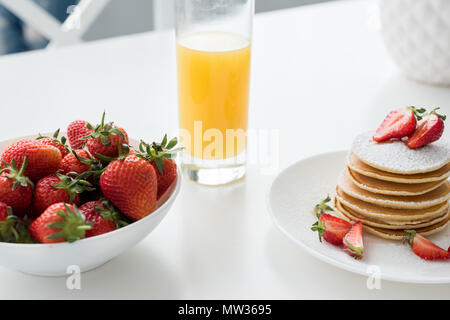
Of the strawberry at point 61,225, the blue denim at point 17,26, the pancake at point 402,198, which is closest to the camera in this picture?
the strawberry at point 61,225

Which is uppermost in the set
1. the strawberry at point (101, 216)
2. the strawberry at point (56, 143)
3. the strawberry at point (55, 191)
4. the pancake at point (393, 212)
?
the strawberry at point (56, 143)

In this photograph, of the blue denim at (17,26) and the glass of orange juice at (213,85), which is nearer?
the glass of orange juice at (213,85)

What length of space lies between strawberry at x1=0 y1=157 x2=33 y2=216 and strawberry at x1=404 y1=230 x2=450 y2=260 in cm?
58

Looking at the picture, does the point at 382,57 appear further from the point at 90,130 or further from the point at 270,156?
the point at 90,130

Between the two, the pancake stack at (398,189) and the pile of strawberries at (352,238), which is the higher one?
the pancake stack at (398,189)

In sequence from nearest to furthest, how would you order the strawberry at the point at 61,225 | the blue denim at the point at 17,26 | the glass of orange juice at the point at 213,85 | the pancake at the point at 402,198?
the strawberry at the point at 61,225, the pancake at the point at 402,198, the glass of orange juice at the point at 213,85, the blue denim at the point at 17,26

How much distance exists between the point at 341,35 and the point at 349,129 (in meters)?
0.63

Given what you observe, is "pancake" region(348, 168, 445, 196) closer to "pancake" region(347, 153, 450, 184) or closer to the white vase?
"pancake" region(347, 153, 450, 184)

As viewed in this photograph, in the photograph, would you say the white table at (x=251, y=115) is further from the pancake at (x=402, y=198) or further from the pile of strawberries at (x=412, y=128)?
the pile of strawberries at (x=412, y=128)

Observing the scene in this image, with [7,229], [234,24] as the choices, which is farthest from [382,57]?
[7,229]

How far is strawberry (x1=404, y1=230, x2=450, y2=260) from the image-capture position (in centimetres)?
90

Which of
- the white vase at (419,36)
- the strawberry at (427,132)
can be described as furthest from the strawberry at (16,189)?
the white vase at (419,36)

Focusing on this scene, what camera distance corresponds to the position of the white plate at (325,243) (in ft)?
2.82

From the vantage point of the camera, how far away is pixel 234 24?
110 cm
